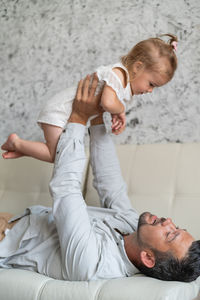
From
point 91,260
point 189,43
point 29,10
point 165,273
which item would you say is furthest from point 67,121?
point 29,10

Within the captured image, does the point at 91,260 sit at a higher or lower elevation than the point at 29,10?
lower

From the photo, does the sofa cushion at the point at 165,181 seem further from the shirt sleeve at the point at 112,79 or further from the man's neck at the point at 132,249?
the shirt sleeve at the point at 112,79

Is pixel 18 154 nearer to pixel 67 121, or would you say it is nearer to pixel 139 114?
pixel 67 121

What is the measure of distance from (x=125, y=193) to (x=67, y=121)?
1.55 ft

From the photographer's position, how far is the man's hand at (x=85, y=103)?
70.5 inches

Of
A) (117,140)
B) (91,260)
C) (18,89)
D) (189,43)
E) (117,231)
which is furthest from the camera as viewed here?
(18,89)

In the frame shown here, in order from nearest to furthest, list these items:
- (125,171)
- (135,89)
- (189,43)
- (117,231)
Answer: (117,231), (135,89), (125,171), (189,43)

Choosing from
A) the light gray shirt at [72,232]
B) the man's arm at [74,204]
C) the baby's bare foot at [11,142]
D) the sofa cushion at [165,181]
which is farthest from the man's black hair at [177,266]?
the baby's bare foot at [11,142]

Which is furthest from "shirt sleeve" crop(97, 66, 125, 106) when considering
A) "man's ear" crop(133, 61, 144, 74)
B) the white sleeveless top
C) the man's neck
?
the man's neck

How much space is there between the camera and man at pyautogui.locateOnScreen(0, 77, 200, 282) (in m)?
1.51

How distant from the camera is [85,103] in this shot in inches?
70.7

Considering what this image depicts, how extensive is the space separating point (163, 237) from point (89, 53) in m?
1.51

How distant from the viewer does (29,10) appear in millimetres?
2877

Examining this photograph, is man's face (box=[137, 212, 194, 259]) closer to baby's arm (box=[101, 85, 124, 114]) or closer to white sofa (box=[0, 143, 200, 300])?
white sofa (box=[0, 143, 200, 300])
